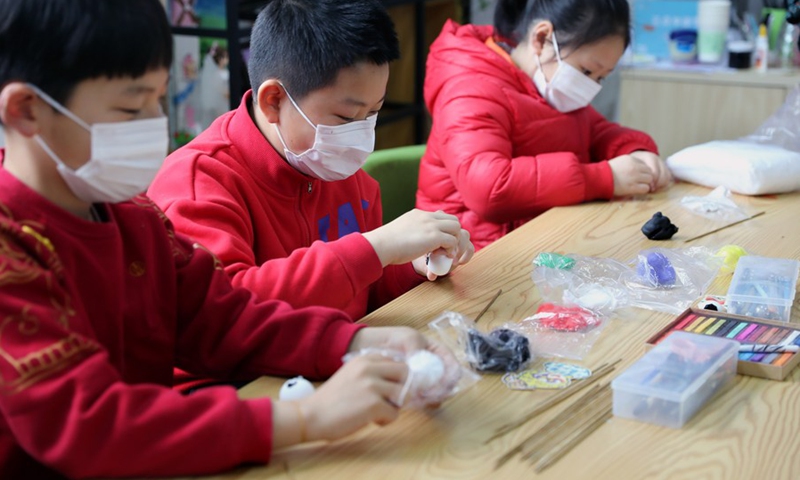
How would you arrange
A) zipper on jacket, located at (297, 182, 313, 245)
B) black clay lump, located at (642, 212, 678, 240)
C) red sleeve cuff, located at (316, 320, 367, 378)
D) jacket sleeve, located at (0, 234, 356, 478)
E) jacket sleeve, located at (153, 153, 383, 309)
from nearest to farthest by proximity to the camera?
jacket sleeve, located at (0, 234, 356, 478)
red sleeve cuff, located at (316, 320, 367, 378)
jacket sleeve, located at (153, 153, 383, 309)
zipper on jacket, located at (297, 182, 313, 245)
black clay lump, located at (642, 212, 678, 240)

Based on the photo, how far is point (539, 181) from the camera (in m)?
1.90

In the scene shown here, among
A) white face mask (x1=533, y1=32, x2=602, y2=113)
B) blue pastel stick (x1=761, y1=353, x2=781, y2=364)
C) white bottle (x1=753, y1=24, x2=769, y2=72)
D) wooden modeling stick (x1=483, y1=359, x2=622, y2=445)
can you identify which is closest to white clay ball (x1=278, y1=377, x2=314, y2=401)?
wooden modeling stick (x1=483, y1=359, x2=622, y2=445)

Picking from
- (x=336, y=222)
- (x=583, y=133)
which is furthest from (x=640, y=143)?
(x=336, y=222)

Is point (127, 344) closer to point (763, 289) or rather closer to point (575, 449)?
point (575, 449)

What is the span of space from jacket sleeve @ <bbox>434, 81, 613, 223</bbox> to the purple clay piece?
1.56ft

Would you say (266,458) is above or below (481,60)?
below

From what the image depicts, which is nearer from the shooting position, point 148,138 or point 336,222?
point 148,138

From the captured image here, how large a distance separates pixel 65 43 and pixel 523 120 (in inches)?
Result: 52.2

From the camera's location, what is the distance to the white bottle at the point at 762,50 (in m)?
3.34

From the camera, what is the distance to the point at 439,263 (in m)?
1.40

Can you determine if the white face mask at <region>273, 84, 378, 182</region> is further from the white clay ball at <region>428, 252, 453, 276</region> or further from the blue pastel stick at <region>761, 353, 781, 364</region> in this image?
the blue pastel stick at <region>761, 353, 781, 364</region>

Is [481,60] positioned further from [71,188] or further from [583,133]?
[71,188]

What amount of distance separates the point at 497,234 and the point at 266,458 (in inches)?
48.2

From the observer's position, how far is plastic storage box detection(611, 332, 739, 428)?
999 millimetres
